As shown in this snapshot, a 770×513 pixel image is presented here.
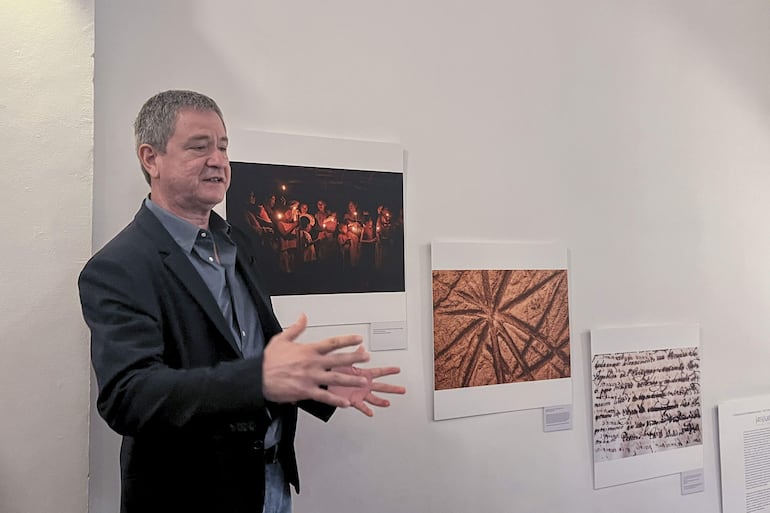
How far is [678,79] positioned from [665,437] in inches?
50.4

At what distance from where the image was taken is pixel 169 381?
96 centimetres

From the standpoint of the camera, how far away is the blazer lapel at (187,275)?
3.74 feet

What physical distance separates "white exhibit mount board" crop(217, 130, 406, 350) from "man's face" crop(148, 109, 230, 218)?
0.34 metres

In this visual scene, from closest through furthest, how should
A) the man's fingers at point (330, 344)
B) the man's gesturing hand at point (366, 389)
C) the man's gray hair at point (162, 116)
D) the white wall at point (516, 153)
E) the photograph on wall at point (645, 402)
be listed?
the man's fingers at point (330, 344) < the man's gesturing hand at point (366, 389) < the man's gray hair at point (162, 116) < the white wall at point (516, 153) < the photograph on wall at point (645, 402)

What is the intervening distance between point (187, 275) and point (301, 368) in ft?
1.14

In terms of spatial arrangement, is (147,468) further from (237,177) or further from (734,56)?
(734,56)

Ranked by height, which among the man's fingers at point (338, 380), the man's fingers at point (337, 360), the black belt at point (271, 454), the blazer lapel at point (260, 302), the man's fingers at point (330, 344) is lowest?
the black belt at point (271, 454)

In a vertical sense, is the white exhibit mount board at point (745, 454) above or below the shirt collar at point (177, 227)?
below

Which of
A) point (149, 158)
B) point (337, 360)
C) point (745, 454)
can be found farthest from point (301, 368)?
point (745, 454)

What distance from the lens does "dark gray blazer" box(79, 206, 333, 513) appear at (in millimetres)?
950

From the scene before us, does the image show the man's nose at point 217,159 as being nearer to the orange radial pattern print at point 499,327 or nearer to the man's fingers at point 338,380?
the man's fingers at point 338,380

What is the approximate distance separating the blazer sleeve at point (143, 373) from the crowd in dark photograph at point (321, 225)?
0.54 m

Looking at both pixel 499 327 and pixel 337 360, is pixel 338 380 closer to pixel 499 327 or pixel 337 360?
pixel 337 360

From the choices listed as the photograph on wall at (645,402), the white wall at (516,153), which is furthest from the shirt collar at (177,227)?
the photograph on wall at (645,402)
